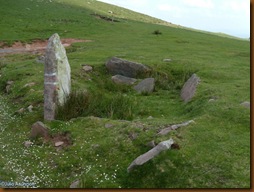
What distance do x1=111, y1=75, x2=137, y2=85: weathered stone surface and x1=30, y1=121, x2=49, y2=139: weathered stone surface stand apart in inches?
266

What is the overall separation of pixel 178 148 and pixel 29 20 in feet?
144

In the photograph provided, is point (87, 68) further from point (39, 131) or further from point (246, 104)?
point (246, 104)

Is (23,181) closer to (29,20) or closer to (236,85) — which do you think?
(236,85)

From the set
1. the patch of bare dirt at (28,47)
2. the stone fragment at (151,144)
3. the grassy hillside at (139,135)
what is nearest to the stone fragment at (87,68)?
the grassy hillside at (139,135)

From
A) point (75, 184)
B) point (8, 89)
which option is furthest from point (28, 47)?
point (75, 184)

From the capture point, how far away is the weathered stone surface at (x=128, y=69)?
1891 cm

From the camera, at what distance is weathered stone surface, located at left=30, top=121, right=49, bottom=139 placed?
11.9 metres

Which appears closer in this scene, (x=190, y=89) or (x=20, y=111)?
(x=20, y=111)

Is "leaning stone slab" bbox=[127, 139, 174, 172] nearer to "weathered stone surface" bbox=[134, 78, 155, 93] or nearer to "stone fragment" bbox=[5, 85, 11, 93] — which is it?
"weathered stone surface" bbox=[134, 78, 155, 93]

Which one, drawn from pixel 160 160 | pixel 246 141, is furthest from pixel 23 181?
pixel 246 141

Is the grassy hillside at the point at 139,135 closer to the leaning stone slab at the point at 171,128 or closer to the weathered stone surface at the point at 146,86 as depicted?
the leaning stone slab at the point at 171,128

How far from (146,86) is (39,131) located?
6735mm

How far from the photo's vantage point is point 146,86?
1736cm

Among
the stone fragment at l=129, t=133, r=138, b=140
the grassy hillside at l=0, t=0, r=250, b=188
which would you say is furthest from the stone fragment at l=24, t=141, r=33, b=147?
the stone fragment at l=129, t=133, r=138, b=140
